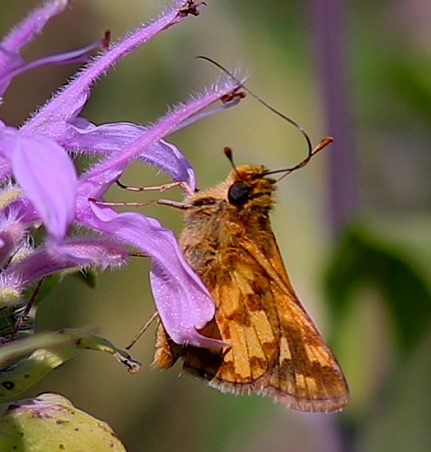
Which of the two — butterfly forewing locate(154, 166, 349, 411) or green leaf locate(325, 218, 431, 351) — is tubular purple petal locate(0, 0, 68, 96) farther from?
green leaf locate(325, 218, 431, 351)

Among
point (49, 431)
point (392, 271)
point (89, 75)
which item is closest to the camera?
point (49, 431)

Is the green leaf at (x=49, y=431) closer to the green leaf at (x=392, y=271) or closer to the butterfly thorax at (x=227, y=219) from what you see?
the butterfly thorax at (x=227, y=219)

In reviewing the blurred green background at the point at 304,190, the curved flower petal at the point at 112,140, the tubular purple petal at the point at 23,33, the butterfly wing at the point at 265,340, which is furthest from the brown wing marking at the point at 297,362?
the blurred green background at the point at 304,190

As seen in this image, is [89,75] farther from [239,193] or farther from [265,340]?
[265,340]

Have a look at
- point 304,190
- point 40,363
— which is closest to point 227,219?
→ point 40,363

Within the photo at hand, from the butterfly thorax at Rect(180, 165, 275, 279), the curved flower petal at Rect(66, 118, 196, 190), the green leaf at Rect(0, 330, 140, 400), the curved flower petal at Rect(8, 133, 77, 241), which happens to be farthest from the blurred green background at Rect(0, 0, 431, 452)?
the curved flower petal at Rect(8, 133, 77, 241)

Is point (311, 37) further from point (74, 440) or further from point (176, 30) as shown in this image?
point (74, 440)

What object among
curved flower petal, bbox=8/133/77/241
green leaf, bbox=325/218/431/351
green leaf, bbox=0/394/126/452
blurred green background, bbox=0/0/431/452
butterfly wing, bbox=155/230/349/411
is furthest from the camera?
blurred green background, bbox=0/0/431/452

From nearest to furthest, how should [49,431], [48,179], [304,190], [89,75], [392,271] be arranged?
[48,179] → [49,431] → [89,75] → [392,271] → [304,190]

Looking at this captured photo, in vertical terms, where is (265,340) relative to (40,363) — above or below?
below
